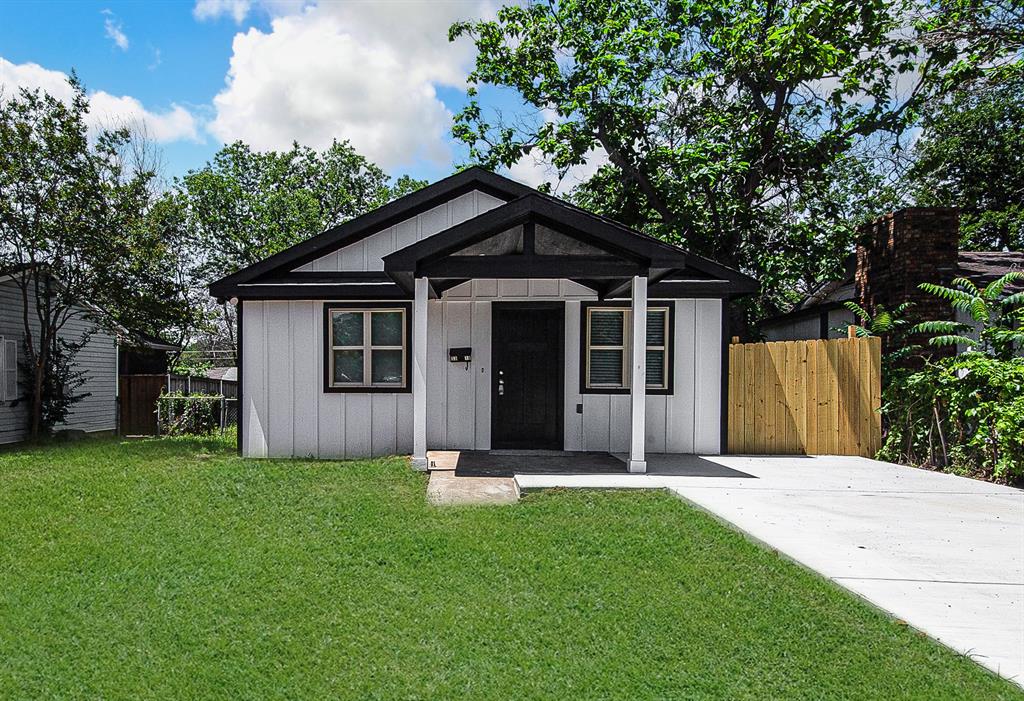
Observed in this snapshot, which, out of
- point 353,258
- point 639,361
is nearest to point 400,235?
point 353,258

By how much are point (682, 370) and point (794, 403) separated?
1899mm

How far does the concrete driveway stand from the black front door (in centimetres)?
177

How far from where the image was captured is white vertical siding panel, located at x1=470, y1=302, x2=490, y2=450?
30.5 ft

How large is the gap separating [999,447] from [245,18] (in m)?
13.8

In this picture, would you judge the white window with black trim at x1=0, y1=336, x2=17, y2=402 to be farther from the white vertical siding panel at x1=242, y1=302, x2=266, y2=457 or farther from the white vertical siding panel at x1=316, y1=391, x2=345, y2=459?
the white vertical siding panel at x1=316, y1=391, x2=345, y2=459

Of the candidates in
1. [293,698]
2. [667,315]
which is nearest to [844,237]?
[667,315]

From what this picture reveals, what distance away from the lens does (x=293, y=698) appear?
9.67 ft

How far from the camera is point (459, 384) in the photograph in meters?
9.33

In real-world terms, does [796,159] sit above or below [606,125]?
below

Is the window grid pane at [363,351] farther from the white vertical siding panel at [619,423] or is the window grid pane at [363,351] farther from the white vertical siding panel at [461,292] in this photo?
the white vertical siding panel at [619,423]

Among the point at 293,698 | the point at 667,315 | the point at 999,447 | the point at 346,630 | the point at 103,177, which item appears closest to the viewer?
the point at 293,698

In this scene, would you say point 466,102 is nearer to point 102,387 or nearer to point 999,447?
point 102,387

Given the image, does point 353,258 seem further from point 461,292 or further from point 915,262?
point 915,262

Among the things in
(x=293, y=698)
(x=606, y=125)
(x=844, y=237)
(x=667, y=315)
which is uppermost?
(x=606, y=125)
